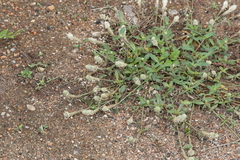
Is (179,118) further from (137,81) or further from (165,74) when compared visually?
(165,74)

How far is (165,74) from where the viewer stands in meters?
3.27

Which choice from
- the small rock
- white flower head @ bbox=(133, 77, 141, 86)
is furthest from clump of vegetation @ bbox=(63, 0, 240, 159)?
the small rock

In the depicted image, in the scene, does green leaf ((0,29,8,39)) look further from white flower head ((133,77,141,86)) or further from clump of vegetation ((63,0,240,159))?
white flower head ((133,77,141,86))

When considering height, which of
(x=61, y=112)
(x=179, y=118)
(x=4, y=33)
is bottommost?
(x=61, y=112)

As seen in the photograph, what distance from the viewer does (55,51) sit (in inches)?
140

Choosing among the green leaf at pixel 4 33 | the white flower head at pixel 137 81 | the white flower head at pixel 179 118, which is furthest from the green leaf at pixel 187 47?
the green leaf at pixel 4 33

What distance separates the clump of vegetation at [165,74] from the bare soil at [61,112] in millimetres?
118

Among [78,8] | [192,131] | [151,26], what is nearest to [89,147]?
[192,131]

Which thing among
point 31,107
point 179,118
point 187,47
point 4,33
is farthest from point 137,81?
point 4,33

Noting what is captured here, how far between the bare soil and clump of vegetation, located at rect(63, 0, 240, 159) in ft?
0.39

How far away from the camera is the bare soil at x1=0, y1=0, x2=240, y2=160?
2811 millimetres

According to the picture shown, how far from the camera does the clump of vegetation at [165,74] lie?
306 cm

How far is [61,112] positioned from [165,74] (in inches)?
46.7

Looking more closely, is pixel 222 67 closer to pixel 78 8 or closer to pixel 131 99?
pixel 131 99
